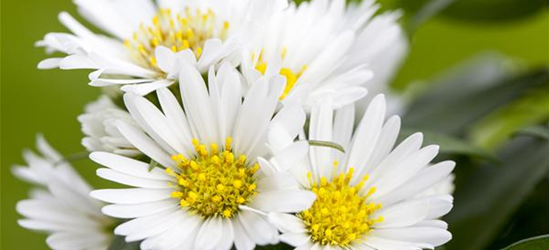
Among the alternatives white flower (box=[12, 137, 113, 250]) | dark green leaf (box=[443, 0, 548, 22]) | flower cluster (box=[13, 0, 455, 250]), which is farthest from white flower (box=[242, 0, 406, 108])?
dark green leaf (box=[443, 0, 548, 22])

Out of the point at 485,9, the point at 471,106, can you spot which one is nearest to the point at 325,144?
the point at 471,106

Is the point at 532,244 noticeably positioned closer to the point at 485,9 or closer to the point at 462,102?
the point at 462,102

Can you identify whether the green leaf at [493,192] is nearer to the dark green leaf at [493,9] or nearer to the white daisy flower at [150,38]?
the dark green leaf at [493,9]

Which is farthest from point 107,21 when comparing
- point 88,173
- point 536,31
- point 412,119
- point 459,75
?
point 536,31

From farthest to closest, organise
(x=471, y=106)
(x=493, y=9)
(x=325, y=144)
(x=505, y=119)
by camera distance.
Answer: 1. (x=505, y=119)
2. (x=493, y=9)
3. (x=471, y=106)
4. (x=325, y=144)

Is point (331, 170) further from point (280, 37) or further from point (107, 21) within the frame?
point (107, 21)

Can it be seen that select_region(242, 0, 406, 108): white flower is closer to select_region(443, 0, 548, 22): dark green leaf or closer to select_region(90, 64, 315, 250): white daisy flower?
select_region(90, 64, 315, 250): white daisy flower
